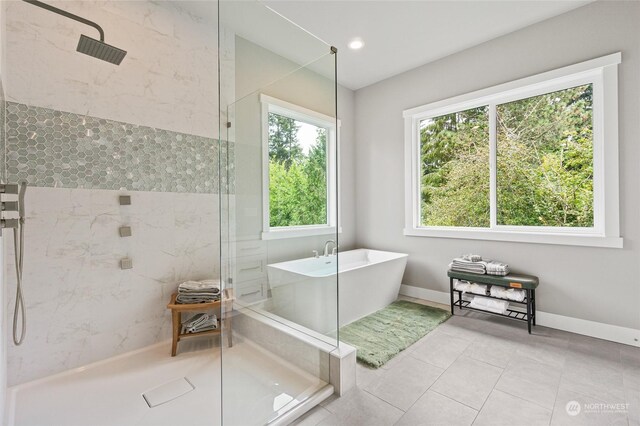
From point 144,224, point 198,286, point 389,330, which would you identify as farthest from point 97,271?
point 389,330

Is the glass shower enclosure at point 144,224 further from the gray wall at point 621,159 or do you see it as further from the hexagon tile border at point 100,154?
the gray wall at point 621,159

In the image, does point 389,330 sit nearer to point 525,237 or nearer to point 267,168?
point 525,237

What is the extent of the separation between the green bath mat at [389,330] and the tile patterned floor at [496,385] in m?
0.08

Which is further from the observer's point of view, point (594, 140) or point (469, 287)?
point (469, 287)

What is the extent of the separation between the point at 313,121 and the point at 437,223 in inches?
92.5

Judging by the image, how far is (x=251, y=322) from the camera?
6.57ft

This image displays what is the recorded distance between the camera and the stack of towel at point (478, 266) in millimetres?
2877

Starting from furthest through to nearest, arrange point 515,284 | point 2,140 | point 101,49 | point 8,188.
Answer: point 515,284 → point 2,140 → point 101,49 → point 8,188

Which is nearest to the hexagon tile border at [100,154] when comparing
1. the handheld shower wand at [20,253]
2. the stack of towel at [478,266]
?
the handheld shower wand at [20,253]

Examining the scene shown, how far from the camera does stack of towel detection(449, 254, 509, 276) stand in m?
2.88

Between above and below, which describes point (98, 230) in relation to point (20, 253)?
above

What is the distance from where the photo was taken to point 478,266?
2961 mm

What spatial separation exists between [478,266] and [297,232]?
2.05m

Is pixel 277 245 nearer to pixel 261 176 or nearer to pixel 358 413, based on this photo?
pixel 261 176
